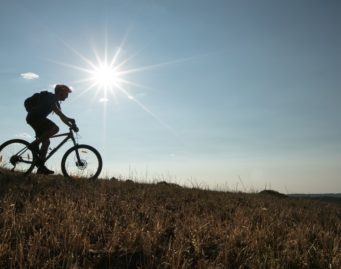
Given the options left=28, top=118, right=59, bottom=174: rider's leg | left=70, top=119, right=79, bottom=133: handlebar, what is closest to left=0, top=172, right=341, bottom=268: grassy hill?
left=28, top=118, right=59, bottom=174: rider's leg

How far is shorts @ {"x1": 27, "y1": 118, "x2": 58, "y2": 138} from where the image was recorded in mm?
12001

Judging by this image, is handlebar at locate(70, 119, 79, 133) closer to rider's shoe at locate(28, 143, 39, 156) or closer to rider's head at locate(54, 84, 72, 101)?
rider's head at locate(54, 84, 72, 101)

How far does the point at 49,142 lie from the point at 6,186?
10.7 feet

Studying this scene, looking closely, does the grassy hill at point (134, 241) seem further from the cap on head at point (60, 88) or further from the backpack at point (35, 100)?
the cap on head at point (60, 88)

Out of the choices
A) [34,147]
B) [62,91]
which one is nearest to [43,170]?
[34,147]

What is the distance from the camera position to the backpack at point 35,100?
11797mm

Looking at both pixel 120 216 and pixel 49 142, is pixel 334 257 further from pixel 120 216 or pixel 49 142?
pixel 49 142

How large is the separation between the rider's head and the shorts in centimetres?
84

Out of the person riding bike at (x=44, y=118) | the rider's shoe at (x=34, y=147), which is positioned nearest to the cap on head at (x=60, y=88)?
the person riding bike at (x=44, y=118)

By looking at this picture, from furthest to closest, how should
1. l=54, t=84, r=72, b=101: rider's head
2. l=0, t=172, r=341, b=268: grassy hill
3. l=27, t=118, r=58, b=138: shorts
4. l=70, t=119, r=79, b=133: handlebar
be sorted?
1. l=70, t=119, r=79, b=133: handlebar
2. l=54, t=84, r=72, b=101: rider's head
3. l=27, t=118, r=58, b=138: shorts
4. l=0, t=172, r=341, b=268: grassy hill

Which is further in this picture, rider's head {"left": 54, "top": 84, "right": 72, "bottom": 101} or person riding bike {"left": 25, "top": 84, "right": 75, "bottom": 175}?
rider's head {"left": 54, "top": 84, "right": 72, "bottom": 101}

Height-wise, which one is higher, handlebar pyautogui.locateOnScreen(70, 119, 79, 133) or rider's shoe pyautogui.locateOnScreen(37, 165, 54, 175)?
handlebar pyautogui.locateOnScreen(70, 119, 79, 133)

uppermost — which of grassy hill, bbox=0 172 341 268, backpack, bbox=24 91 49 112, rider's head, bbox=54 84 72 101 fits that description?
rider's head, bbox=54 84 72 101

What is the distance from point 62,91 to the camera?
1230cm
